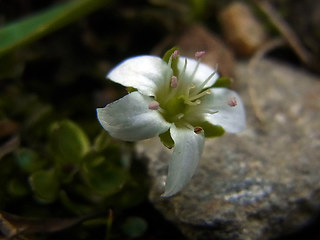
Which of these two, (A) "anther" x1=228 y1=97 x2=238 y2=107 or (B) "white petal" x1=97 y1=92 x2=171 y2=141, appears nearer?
(B) "white petal" x1=97 y1=92 x2=171 y2=141

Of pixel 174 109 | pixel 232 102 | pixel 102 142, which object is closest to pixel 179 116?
pixel 174 109

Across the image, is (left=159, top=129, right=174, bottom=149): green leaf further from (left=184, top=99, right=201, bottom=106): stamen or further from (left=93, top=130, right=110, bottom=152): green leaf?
(left=93, top=130, right=110, bottom=152): green leaf

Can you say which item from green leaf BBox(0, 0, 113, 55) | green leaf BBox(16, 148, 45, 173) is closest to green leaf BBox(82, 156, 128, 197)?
green leaf BBox(16, 148, 45, 173)

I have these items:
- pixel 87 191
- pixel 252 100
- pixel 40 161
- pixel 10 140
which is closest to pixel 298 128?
pixel 252 100

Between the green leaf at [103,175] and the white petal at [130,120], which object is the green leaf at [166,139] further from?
the green leaf at [103,175]

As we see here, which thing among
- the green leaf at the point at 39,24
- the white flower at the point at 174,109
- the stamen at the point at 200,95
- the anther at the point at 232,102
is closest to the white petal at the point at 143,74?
the white flower at the point at 174,109

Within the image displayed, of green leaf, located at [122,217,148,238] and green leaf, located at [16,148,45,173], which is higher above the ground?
green leaf, located at [16,148,45,173]
